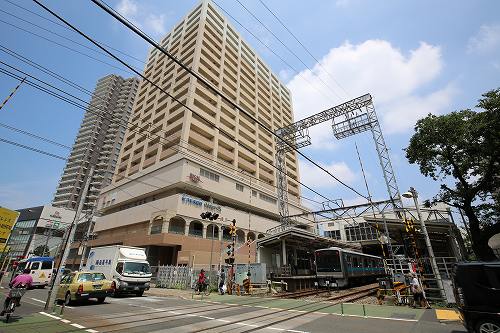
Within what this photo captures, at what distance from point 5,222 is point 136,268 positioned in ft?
24.9

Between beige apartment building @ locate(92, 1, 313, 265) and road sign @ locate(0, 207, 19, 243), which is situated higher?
beige apartment building @ locate(92, 1, 313, 265)

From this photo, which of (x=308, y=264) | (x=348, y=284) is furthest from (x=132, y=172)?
(x=348, y=284)

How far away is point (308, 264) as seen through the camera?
33.5 metres

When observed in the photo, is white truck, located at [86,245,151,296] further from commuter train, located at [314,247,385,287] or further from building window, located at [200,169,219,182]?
building window, located at [200,169,219,182]

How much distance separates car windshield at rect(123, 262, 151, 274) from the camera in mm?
16856

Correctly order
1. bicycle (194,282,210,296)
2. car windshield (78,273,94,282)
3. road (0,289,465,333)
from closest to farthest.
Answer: road (0,289,465,333) → car windshield (78,273,94,282) → bicycle (194,282,210,296)

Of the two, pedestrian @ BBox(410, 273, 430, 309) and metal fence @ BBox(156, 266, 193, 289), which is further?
metal fence @ BBox(156, 266, 193, 289)

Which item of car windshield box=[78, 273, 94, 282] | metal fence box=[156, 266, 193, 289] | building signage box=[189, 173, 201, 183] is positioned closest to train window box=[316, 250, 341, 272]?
metal fence box=[156, 266, 193, 289]

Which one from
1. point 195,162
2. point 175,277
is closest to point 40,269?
point 175,277

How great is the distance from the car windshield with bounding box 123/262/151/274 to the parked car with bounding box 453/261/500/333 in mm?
16824

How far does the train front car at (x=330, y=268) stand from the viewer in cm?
2119

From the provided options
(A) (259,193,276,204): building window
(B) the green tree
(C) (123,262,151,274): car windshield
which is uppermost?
(A) (259,193,276,204): building window

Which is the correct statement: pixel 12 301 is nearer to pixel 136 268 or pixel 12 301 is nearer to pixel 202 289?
pixel 136 268

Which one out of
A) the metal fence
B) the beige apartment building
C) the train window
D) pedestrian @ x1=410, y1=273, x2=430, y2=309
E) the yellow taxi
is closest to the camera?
pedestrian @ x1=410, y1=273, x2=430, y2=309
